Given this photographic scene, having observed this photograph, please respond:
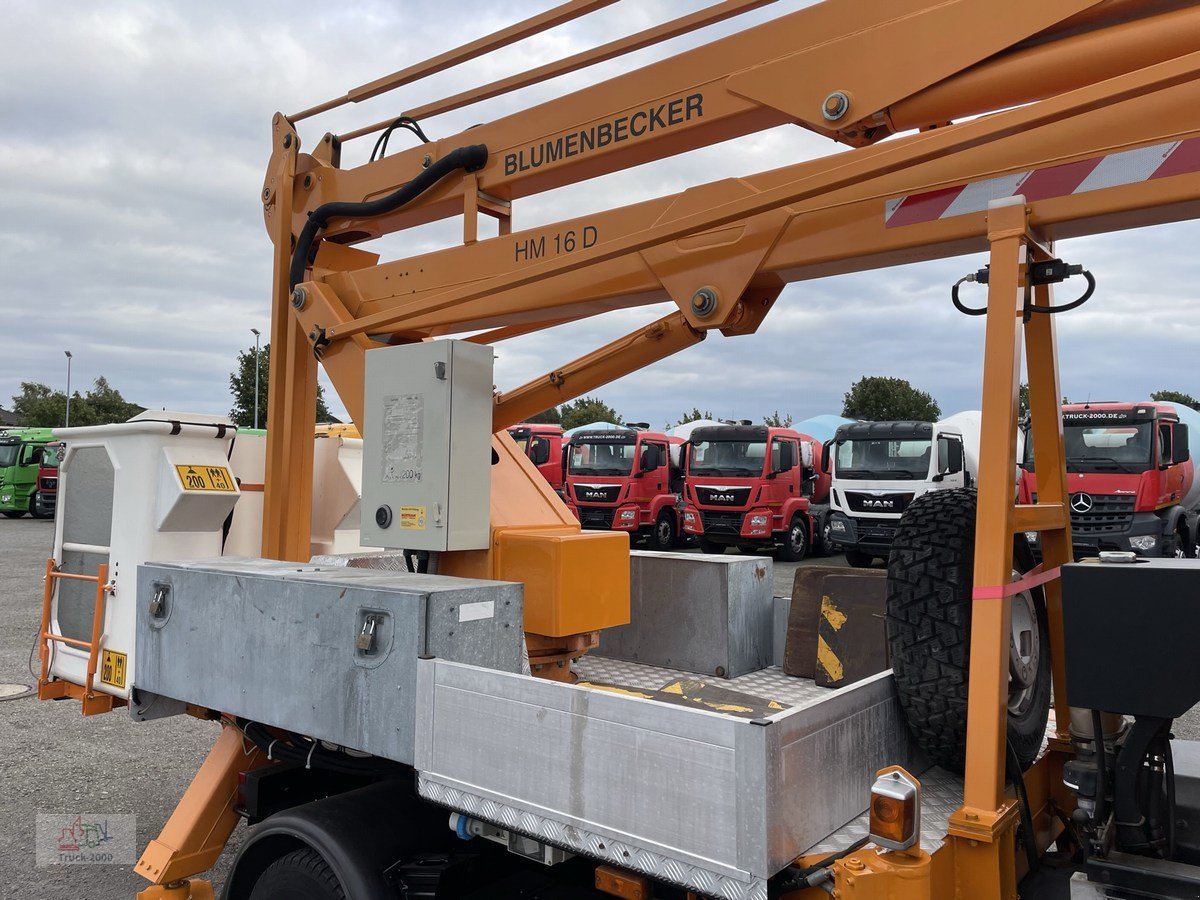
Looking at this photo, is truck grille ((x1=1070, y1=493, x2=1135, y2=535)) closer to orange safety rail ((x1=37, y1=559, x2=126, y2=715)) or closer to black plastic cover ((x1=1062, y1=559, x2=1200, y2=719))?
black plastic cover ((x1=1062, y1=559, x2=1200, y2=719))

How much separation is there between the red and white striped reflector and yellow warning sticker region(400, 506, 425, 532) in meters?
1.96

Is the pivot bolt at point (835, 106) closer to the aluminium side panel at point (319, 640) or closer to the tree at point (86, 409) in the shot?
the aluminium side panel at point (319, 640)

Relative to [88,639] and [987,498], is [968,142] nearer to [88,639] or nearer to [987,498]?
[987,498]

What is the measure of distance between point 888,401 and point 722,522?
143 ft

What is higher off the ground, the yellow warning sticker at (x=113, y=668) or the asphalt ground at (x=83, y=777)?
the yellow warning sticker at (x=113, y=668)

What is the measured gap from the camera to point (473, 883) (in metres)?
2.59

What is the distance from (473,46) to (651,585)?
101 inches

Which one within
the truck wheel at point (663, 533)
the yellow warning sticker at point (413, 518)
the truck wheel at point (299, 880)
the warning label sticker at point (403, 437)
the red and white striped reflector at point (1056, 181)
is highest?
the red and white striped reflector at point (1056, 181)

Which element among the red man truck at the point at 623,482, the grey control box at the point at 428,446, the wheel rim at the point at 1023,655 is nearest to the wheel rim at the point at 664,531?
the red man truck at the point at 623,482

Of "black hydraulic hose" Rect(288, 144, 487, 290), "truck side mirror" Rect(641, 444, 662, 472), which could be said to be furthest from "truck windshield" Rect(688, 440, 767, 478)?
"black hydraulic hose" Rect(288, 144, 487, 290)

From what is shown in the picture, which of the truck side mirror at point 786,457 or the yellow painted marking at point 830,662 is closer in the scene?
the yellow painted marking at point 830,662

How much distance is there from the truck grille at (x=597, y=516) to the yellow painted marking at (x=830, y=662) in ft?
49.2

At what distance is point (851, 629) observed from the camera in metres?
3.79

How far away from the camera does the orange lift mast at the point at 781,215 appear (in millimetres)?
2184
